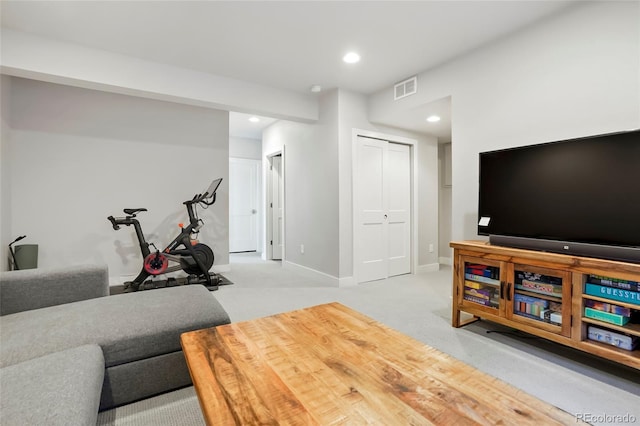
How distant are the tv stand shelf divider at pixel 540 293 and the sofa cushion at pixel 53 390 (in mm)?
2517

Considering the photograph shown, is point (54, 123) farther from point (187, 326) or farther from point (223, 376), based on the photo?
point (223, 376)

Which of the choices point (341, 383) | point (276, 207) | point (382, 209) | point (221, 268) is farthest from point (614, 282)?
point (276, 207)

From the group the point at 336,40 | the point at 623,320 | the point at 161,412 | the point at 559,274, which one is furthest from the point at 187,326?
the point at 336,40

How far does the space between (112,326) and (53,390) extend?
61cm

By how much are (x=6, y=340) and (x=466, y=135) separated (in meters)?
3.63

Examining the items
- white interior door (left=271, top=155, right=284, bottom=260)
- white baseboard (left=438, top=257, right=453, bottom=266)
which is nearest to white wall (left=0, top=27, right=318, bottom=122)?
white interior door (left=271, top=155, right=284, bottom=260)

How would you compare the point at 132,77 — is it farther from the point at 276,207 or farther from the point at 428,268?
the point at 428,268

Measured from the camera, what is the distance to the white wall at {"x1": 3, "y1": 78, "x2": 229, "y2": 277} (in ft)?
11.9

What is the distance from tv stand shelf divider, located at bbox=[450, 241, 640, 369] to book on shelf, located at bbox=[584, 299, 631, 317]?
2 cm

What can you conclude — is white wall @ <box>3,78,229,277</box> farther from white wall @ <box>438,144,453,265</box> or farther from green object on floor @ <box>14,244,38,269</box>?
white wall @ <box>438,144,453,265</box>

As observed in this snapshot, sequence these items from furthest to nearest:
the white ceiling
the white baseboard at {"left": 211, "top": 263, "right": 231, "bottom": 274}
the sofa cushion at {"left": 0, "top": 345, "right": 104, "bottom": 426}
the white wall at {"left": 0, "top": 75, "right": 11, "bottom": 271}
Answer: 1. the white baseboard at {"left": 211, "top": 263, "right": 231, "bottom": 274}
2. the white wall at {"left": 0, "top": 75, "right": 11, "bottom": 271}
3. the white ceiling
4. the sofa cushion at {"left": 0, "top": 345, "right": 104, "bottom": 426}

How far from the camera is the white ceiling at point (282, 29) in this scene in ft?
7.80

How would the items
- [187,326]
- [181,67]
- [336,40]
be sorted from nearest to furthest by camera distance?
[187,326] < [336,40] < [181,67]

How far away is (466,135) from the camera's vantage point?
3.03 meters
